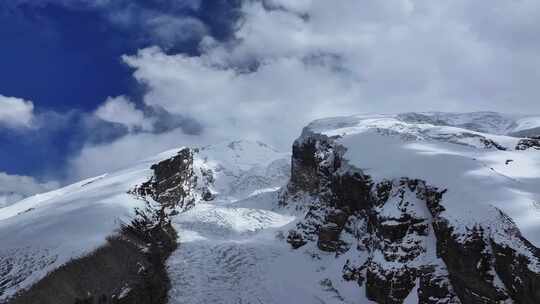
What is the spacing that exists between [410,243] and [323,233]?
19.8 metres

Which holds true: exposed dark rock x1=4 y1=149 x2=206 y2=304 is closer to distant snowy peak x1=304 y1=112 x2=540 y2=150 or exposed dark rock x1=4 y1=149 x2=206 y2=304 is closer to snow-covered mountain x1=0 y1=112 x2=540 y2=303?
snow-covered mountain x1=0 y1=112 x2=540 y2=303

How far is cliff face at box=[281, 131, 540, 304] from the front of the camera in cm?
4188

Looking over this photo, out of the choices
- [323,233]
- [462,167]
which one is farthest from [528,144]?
[323,233]

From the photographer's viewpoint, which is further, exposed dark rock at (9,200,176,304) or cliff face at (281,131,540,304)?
Result: exposed dark rock at (9,200,176,304)

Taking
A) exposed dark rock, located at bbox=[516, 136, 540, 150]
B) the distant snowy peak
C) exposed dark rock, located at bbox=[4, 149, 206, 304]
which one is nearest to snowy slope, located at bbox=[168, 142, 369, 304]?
exposed dark rock, located at bbox=[4, 149, 206, 304]

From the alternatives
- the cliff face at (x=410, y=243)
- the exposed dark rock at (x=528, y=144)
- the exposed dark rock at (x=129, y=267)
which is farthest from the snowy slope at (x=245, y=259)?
the exposed dark rock at (x=528, y=144)

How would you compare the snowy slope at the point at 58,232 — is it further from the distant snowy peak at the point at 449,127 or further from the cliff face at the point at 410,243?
the distant snowy peak at the point at 449,127

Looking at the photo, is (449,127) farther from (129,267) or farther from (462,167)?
(129,267)

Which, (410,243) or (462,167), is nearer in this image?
(410,243)

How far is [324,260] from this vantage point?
67.8 meters

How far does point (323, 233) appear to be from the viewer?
70625 mm

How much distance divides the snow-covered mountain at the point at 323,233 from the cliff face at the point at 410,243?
128mm

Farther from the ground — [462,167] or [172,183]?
[462,167]

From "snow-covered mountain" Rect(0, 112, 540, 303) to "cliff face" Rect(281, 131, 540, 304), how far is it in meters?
0.13
